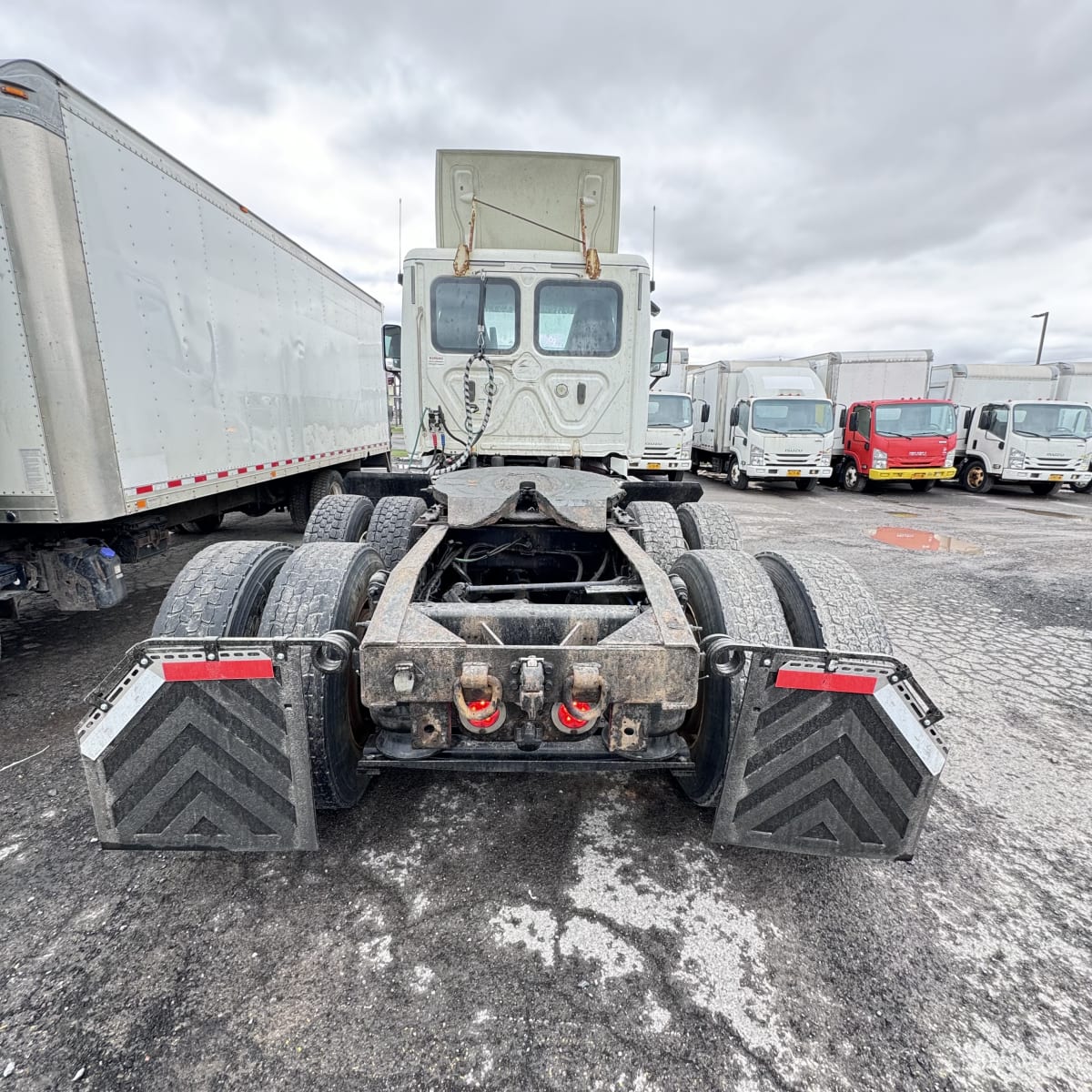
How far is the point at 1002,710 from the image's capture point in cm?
353

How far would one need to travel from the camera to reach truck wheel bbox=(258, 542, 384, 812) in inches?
84.5

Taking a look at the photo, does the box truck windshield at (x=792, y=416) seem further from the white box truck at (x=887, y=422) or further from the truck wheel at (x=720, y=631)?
the truck wheel at (x=720, y=631)

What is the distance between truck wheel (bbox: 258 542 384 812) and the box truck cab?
2420 millimetres

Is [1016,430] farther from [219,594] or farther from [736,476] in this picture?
[219,594]

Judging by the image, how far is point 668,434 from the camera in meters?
14.3

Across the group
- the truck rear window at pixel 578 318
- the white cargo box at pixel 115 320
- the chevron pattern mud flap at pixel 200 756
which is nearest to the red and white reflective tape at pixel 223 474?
the white cargo box at pixel 115 320

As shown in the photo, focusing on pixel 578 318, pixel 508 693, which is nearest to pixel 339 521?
pixel 578 318

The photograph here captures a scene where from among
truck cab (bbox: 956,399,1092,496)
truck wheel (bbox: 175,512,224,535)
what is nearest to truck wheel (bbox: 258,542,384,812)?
truck wheel (bbox: 175,512,224,535)

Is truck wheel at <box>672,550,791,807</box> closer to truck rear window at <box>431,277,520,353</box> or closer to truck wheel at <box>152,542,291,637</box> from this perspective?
truck wheel at <box>152,542,291,637</box>

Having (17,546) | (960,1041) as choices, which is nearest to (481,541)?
(960,1041)

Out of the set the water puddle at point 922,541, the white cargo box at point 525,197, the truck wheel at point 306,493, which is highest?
the white cargo box at point 525,197

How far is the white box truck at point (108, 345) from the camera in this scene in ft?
10.3

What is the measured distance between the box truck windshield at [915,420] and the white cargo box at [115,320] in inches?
576

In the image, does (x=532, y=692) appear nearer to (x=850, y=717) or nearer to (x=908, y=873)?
(x=850, y=717)
